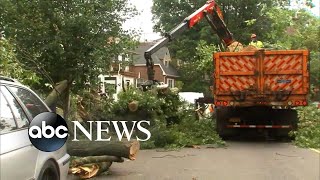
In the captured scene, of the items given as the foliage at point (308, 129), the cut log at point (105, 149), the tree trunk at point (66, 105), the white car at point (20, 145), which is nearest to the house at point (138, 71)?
the tree trunk at point (66, 105)

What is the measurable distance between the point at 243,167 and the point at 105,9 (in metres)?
4.86

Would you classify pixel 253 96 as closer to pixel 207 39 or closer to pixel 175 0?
pixel 207 39

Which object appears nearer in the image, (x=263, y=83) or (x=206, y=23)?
(x=263, y=83)

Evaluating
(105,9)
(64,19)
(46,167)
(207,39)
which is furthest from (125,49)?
(207,39)

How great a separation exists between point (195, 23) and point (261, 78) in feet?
12.9

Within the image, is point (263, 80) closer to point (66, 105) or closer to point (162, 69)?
point (66, 105)

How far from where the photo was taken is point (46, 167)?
483 centimetres

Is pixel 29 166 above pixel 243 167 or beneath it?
above

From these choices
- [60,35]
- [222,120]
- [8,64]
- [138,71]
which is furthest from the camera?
[138,71]

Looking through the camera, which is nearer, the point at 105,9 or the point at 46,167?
the point at 46,167

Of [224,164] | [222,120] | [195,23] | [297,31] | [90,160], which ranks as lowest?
[224,164]

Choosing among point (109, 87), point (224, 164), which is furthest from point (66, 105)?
point (224, 164)

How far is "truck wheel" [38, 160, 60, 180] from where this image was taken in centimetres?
471

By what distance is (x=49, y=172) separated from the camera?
4.99m
